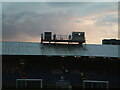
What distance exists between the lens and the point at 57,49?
139 ft

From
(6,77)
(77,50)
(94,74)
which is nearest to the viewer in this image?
(6,77)

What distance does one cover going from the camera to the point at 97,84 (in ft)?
128

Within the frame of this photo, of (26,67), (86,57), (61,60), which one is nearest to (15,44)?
(26,67)

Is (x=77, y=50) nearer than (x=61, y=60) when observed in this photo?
No

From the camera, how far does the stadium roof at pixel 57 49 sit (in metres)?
39.5

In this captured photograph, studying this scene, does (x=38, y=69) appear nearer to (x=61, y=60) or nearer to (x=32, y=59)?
(x=32, y=59)

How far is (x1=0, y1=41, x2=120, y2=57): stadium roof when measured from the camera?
39.5 m

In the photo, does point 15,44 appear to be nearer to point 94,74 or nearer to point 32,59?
point 32,59

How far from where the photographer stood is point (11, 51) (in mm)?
39031

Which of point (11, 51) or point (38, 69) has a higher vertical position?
point (11, 51)

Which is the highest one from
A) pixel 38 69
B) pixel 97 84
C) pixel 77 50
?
pixel 77 50

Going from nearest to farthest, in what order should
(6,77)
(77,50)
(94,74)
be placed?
(6,77), (94,74), (77,50)

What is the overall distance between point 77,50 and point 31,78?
10.8m

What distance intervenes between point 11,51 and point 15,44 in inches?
149
